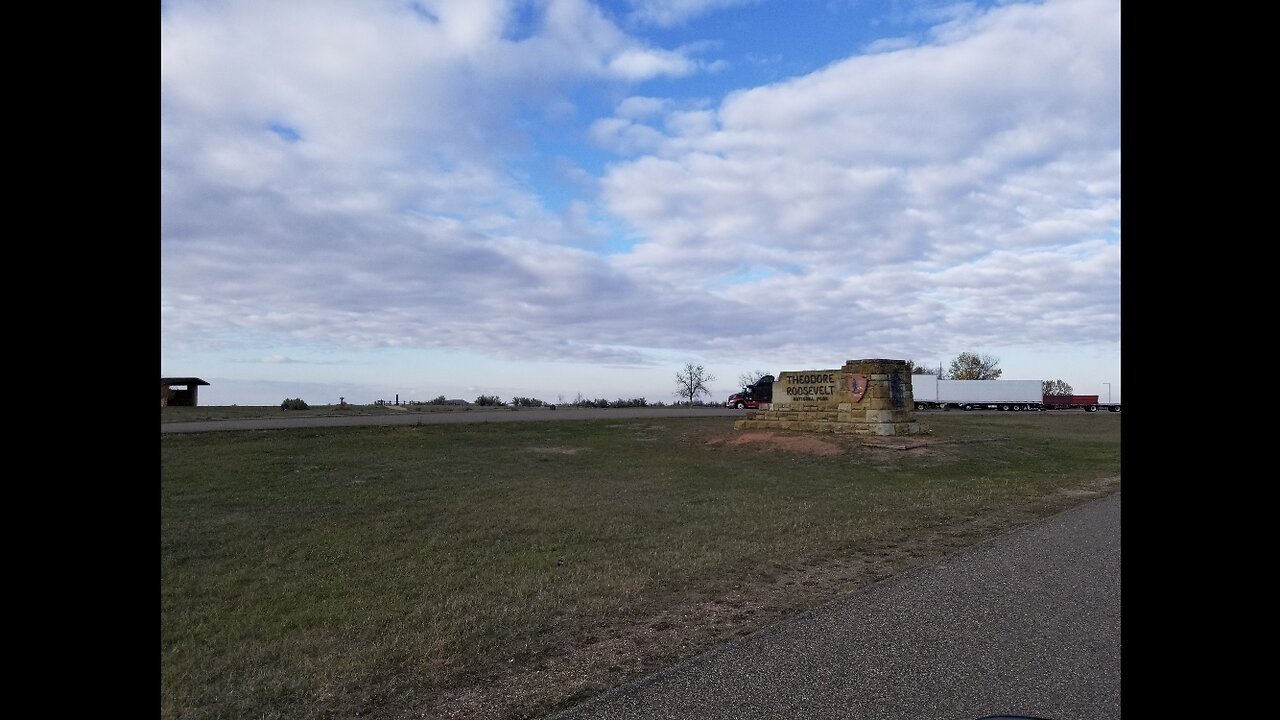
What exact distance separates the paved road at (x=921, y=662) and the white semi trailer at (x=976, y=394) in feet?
193

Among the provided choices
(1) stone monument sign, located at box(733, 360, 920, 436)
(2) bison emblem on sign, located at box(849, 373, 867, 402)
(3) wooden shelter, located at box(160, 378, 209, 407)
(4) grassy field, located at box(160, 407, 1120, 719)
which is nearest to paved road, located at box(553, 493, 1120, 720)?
(4) grassy field, located at box(160, 407, 1120, 719)

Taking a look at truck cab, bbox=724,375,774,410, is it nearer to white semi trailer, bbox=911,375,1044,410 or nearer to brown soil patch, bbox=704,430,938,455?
brown soil patch, bbox=704,430,938,455

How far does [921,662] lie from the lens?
4418 millimetres

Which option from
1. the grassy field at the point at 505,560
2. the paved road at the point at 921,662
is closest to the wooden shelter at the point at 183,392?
the grassy field at the point at 505,560

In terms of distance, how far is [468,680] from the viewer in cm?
435

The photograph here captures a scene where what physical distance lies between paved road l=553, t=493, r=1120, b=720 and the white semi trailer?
5888 cm

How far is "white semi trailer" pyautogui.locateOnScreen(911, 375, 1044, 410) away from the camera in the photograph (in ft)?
199

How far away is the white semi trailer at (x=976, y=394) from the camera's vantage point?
2388 inches

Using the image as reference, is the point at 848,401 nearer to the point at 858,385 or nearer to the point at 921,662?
the point at 858,385

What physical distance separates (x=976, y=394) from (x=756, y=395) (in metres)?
29.0
